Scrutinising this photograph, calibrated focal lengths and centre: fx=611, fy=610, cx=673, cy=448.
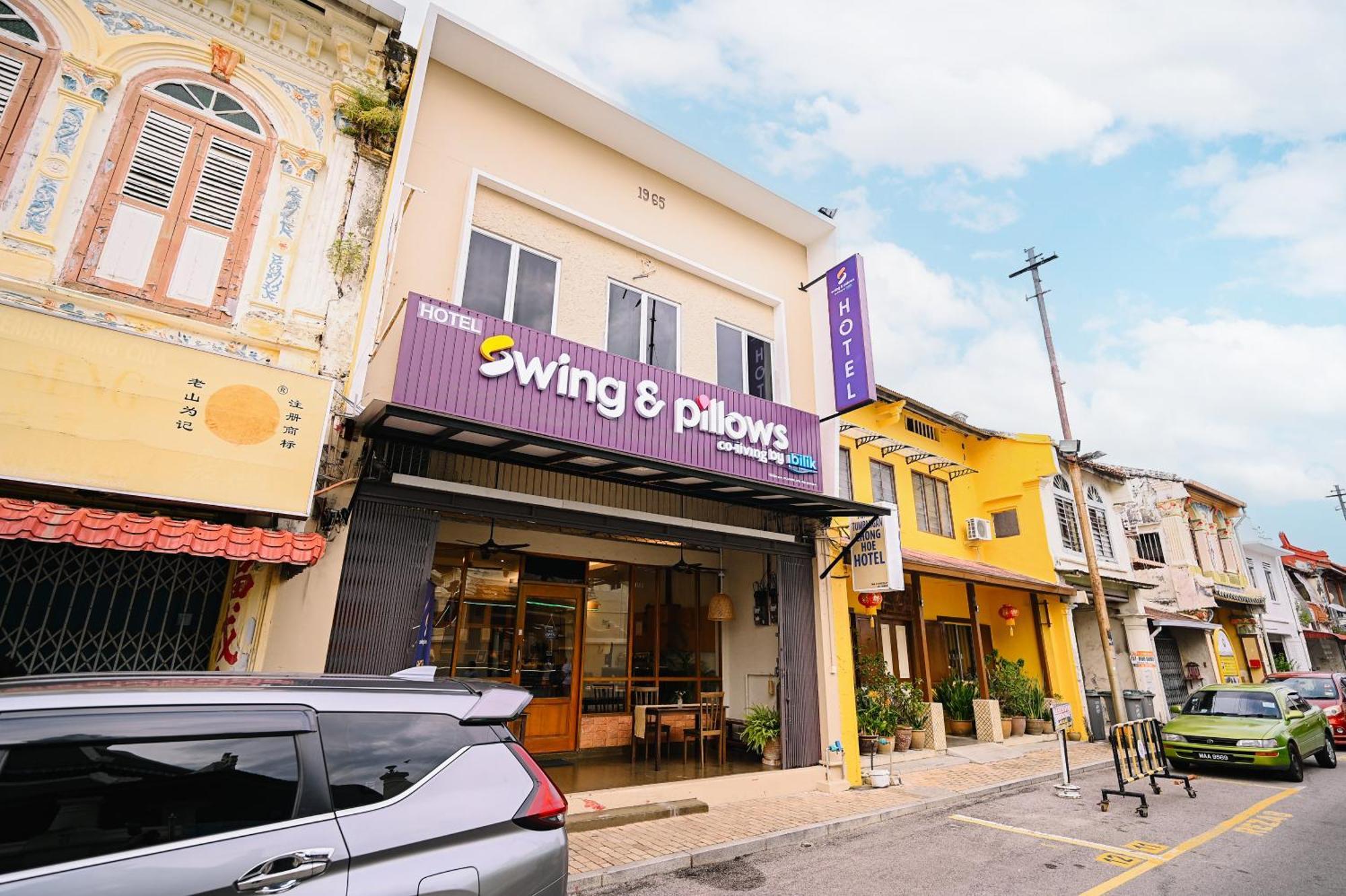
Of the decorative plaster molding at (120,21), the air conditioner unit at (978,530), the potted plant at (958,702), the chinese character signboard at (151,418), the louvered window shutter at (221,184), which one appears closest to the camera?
the chinese character signboard at (151,418)

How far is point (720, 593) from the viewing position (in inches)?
461

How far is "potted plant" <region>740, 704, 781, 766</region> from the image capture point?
33.0 feet

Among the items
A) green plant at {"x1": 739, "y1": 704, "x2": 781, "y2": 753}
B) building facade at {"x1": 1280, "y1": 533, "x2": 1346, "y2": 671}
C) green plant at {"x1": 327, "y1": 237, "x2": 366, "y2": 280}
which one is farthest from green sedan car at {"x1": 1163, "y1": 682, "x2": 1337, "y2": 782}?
building facade at {"x1": 1280, "y1": 533, "x2": 1346, "y2": 671}

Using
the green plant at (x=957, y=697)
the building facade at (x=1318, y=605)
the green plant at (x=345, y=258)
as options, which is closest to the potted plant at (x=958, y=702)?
the green plant at (x=957, y=697)

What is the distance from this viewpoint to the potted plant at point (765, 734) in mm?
10070

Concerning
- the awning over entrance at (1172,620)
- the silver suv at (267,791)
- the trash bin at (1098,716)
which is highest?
the awning over entrance at (1172,620)

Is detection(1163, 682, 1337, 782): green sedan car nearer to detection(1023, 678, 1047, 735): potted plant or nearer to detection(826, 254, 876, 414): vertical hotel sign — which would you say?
detection(1023, 678, 1047, 735): potted plant

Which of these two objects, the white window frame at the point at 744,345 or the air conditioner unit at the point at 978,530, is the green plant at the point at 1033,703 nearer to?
the air conditioner unit at the point at 978,530

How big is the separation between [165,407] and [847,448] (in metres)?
12.5

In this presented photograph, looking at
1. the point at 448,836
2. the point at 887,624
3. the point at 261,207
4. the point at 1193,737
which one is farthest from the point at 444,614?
the point at 1193,737

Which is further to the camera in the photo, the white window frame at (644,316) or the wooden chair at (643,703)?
the wooden chair at (643,703)

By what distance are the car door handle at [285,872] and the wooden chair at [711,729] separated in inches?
328

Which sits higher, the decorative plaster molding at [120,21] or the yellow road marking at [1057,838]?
the decorative plaster molding at [120,21]

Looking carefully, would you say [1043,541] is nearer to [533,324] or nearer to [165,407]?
[533,324]
